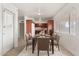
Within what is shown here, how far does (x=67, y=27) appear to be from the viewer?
4.52 meters

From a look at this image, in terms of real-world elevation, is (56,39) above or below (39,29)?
below

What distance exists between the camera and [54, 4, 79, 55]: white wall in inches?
150

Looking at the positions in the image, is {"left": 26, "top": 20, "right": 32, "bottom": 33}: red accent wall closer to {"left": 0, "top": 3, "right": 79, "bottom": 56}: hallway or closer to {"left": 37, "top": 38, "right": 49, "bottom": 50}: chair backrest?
{"left": 0, "top": 3, "right": 79, "bottom": 56}: hallway

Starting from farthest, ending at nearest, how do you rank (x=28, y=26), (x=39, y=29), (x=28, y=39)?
(x=28, y=26) < (x=28, y=39) < (x=39, y=29)

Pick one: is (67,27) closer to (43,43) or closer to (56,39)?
(56,39)

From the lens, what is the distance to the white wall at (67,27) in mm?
3807

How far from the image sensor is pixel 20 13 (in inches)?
183

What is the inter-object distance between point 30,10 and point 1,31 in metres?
1.38

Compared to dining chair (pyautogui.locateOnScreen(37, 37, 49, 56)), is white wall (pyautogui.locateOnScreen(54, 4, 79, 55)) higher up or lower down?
higher up

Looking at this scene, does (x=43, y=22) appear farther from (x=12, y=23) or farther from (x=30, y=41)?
(x=12, y=23)

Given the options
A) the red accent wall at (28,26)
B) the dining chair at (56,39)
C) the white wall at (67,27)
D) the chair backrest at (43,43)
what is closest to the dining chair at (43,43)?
the chair backrest at (43,43)

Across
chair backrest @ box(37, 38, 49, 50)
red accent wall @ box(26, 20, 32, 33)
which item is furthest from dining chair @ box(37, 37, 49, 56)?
red accent wall @ box(26, 20, 32, 33)

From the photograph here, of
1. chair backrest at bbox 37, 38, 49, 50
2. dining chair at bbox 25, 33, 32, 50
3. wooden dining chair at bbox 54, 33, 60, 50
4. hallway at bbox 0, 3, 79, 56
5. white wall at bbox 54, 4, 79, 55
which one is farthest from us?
dining chair at bbox 25, 33, 32, 50

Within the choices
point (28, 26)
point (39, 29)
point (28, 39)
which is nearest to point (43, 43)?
point (39, 29)
